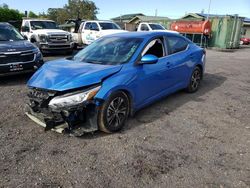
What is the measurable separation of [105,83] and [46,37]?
9949mm

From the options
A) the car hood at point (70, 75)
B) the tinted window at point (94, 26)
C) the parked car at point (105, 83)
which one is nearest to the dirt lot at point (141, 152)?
the parked car at point (105, 83)

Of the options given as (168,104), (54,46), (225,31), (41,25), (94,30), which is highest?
(41,25)

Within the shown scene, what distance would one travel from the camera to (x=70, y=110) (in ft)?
12.8

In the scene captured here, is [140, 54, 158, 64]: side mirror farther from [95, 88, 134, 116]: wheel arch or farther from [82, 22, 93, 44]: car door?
[82, 22, 93, 44]: car door

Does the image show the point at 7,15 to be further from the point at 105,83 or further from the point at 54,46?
the point at 105,83

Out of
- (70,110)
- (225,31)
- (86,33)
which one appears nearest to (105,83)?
(70,110)

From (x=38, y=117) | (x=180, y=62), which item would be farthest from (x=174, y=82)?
(x=38, y=117)

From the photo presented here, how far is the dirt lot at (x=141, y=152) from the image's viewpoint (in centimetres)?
325

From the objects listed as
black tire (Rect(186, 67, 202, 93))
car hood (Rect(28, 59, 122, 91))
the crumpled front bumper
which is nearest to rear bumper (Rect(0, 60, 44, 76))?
car hood (Rect(28, 59, 122, 91))

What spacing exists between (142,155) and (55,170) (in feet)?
3.97

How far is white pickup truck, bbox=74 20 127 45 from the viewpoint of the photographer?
15920 mm

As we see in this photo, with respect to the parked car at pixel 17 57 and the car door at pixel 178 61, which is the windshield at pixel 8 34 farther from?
the car door at pixel 178 61

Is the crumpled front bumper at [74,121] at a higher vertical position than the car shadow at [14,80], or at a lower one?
higher

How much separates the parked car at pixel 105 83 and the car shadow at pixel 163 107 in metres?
0.25
